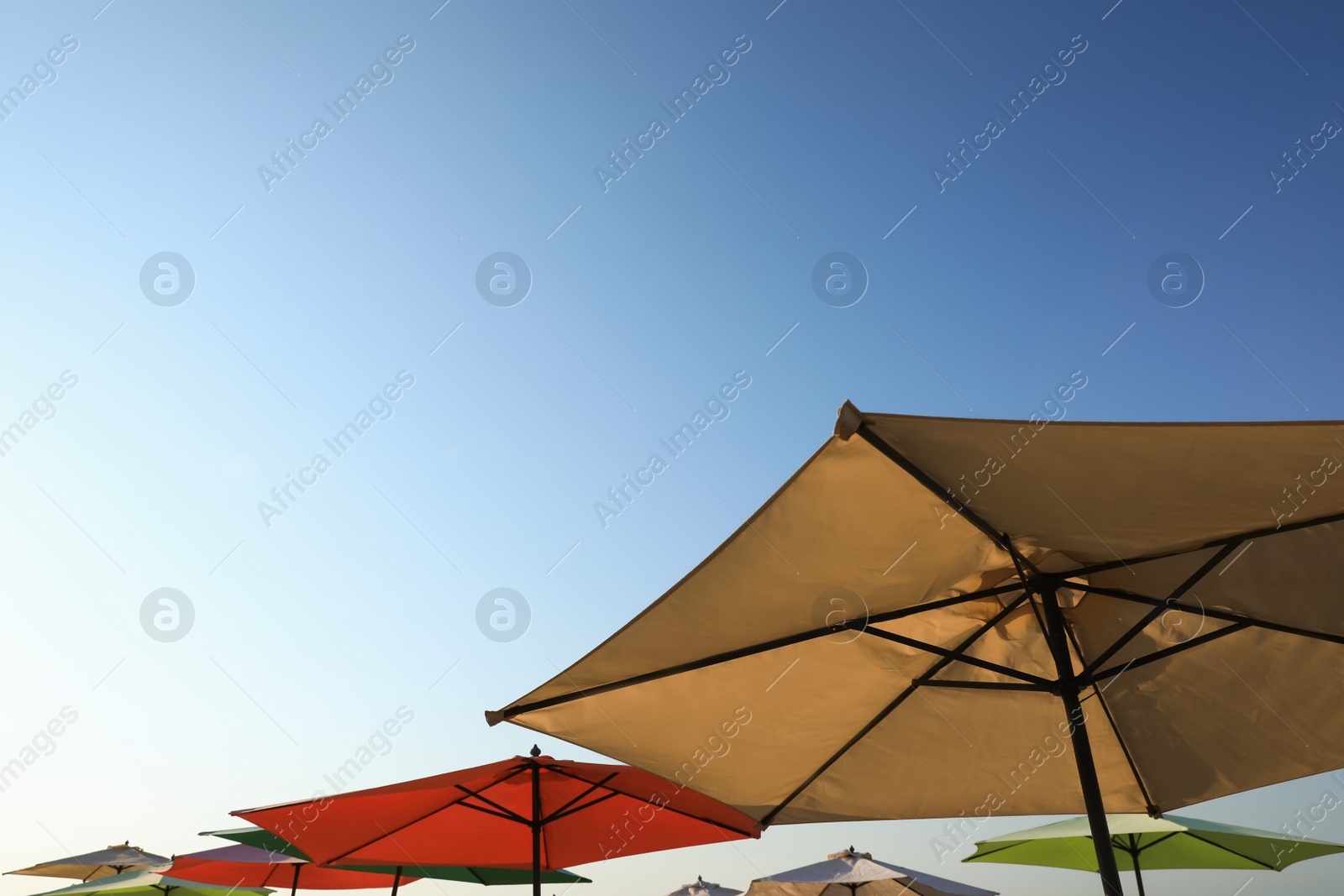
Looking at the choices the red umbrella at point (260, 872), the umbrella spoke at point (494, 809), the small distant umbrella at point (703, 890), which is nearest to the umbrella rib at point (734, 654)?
the umbrella spoke at point (494, 809)

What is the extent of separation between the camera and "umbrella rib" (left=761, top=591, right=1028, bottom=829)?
392 cm

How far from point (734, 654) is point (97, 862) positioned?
13367 millimetres

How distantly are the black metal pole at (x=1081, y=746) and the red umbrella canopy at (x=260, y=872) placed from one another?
7.89 meters

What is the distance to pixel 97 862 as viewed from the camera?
472 inches

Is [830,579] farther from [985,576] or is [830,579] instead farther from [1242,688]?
[1242,688]

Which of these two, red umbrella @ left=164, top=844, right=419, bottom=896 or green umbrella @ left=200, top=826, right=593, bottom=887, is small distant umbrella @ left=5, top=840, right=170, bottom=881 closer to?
red umbrella @ left=164, top=844, right=419, bottom=896

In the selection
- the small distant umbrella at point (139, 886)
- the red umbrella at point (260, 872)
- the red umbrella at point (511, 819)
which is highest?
the red umbrella at point (511, 819)

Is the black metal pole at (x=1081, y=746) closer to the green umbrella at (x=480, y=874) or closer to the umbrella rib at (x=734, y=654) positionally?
the umbrella rib at (x=734, y=654)

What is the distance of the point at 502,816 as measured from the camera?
19.3 ft

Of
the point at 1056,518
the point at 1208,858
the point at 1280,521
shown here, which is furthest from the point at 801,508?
the point at 1208,858

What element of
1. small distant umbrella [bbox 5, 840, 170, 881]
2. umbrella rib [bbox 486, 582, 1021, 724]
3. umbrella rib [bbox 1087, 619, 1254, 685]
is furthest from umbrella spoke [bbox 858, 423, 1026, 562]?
small distant umbrella [bbox 5, 840, 170, 881]

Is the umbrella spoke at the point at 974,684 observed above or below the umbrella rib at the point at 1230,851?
below

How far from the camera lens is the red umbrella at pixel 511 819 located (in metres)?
5.07

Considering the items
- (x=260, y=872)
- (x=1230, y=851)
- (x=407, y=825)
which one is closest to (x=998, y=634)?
(x=407, y=825)
